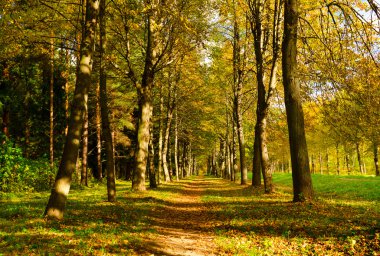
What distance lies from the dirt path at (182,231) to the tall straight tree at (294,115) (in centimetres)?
399

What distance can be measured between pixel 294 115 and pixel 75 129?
340 inches

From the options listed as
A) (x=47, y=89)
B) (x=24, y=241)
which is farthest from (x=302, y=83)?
(x=47, y=89)

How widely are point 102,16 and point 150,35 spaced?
18.4ft

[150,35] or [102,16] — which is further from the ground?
[150,35]

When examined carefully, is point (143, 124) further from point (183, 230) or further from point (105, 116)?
point (183, 230)

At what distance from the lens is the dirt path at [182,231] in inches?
307

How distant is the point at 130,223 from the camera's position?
1040 centimetres

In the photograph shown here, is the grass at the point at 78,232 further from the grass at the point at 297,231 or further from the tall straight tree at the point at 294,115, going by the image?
the tall straight tree at the point at 294,115

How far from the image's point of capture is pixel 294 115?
1334 centimetres

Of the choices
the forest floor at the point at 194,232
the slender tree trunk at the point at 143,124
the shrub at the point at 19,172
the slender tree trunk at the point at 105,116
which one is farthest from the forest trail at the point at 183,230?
the shrub at the point at 19,172

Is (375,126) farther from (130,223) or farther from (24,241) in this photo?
(24,241)

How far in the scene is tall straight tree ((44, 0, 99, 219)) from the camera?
381 inches

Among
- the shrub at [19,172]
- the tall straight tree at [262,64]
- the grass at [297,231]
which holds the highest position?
the tall straight tree at [262,64]

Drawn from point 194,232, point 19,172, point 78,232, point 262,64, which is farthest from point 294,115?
point 19,172
